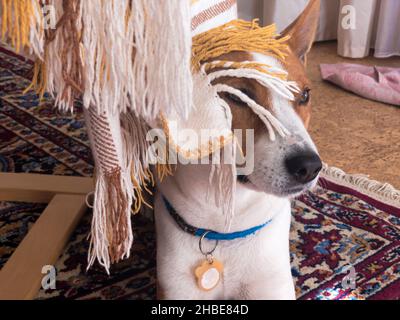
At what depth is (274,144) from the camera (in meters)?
0.69

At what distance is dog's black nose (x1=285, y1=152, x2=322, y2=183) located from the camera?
2.27 feet

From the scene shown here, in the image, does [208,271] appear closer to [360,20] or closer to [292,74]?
[292,74]

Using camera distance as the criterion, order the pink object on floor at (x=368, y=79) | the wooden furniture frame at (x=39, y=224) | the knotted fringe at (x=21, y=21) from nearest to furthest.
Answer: the knotted fringe at (x=21, y=21) < the wooden furniture frame at (x=39, y=224) < the pink object on floor at (x=368, y=79)

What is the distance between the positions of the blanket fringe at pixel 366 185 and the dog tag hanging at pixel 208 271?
0.63 meters

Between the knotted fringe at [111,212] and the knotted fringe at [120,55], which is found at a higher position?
the knotted fringe at [120,55]

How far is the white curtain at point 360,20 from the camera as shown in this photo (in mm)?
2266

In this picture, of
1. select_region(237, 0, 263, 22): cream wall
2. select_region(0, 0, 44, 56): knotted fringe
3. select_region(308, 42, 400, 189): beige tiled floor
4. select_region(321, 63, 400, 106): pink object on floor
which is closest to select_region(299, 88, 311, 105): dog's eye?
select_region(0, 0, 44, 56): knotted fringe

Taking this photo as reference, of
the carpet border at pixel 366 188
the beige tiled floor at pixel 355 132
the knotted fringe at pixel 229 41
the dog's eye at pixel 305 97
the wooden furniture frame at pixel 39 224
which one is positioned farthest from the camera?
the beige tiled floor at pixel 355 132

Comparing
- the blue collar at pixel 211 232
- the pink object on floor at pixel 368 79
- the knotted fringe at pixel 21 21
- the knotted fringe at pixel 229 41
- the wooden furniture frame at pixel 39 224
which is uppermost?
the knotted fringe at pixel 21 21

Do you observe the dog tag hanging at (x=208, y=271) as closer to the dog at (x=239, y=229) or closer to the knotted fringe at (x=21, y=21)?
the dog at (x=239, y=229)

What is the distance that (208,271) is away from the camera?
0.84 metres

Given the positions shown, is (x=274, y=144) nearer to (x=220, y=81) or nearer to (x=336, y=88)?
(x=220, y=81)

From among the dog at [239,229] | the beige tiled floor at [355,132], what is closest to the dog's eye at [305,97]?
the dog at [239,229]

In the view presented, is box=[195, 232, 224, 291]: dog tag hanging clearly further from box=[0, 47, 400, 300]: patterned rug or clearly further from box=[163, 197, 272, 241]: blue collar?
box=[0, 47, 400, 300]: patterned rug
